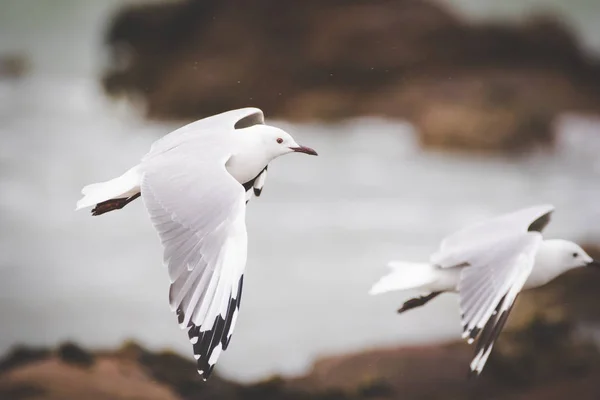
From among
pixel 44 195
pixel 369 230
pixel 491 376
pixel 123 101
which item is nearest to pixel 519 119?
pixel 369 230

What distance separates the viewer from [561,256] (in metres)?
3.04

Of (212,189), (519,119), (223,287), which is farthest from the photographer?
(519,119)

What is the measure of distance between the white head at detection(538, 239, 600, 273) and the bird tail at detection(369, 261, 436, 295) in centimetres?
34

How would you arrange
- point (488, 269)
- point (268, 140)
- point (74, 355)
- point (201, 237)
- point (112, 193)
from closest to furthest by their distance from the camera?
point (201, 237), point (112, 193), point (268, 140), point (488, 269), point (74, 355)

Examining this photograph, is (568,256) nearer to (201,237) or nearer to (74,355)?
(201,237)

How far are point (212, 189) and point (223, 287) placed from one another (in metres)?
0.26

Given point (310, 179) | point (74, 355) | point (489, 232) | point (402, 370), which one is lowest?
point (402, 370)

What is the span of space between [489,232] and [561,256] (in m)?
0.23

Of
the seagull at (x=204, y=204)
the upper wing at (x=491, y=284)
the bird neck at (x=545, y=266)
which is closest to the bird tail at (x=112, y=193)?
the seagull at (x=204, y=204)

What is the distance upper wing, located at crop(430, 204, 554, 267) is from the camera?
2887mm

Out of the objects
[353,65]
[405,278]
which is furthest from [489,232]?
[353,65]

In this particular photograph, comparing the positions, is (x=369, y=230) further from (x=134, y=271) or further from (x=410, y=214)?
(x=134, y=271)

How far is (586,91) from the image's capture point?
4895 mm

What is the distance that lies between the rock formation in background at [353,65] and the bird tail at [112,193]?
2.02 m
